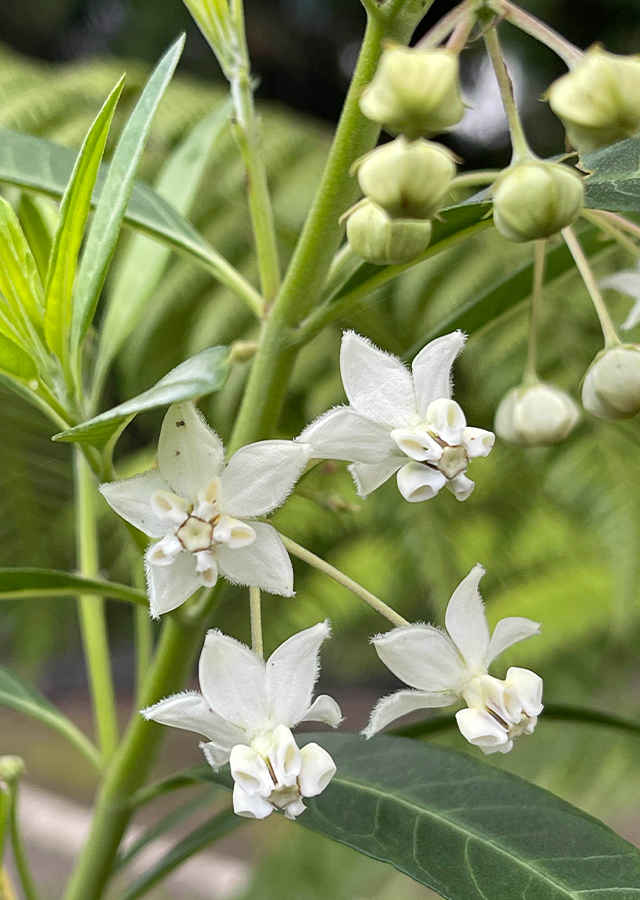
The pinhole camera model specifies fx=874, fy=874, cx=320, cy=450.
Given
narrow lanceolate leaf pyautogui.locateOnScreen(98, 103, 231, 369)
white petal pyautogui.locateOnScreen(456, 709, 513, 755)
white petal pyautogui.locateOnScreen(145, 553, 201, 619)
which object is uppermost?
narrow lanceolate leaf pyautogui.locateOnScreen(98, 103, 231, 369)

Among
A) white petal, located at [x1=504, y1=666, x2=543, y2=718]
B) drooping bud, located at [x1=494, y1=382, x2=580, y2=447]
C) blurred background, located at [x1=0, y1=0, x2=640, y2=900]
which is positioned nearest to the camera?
white petal, located at [x1=504, y1=666, x2=543, y2=718]

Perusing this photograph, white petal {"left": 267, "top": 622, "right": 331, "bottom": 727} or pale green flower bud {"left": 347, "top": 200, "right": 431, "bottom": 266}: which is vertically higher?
pale green flower bud {"left": 347, "top": 200, "right": 431, "bottom": 266}

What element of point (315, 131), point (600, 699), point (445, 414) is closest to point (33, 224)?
point (445, 414)

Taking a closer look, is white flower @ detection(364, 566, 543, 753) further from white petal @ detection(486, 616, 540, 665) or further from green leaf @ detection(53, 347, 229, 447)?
green leaf @ detection(53, 347, 229, 447)

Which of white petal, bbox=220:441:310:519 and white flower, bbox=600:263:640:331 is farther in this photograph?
white flower, bbox=600:263:640:331

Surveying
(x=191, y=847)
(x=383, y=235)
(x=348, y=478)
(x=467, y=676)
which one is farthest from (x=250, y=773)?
(x=348, y=478)

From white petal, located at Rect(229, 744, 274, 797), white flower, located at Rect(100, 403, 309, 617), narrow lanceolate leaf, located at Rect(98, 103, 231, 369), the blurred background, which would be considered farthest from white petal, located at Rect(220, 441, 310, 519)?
the blurred background

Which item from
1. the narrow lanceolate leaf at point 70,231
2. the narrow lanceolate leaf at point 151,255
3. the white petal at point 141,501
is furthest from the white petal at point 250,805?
the narrow lanceolate leaf at point 151,255
